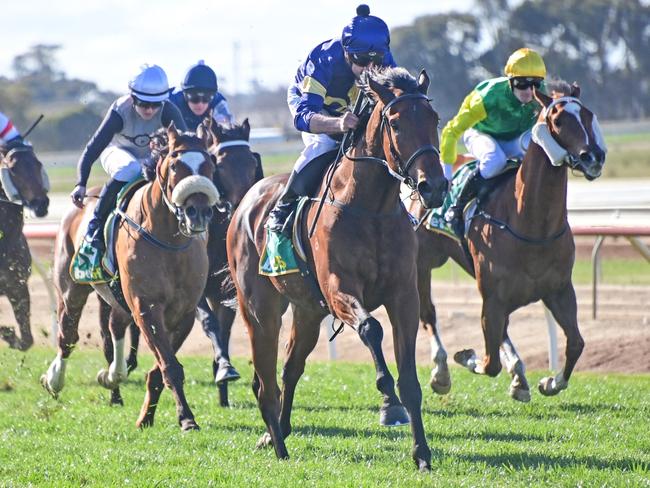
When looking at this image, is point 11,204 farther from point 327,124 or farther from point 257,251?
point 327,124

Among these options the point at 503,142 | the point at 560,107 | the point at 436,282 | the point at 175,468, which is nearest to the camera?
the point at 175,468

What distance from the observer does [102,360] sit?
11703mm

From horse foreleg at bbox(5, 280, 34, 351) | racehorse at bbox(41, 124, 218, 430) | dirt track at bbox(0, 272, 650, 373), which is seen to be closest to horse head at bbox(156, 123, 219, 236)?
racehorse at bbox(41, 124, 218, 430)

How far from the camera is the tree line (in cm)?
5238

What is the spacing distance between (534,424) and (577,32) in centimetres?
5123

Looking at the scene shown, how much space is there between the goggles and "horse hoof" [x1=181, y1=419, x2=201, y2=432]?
316cm

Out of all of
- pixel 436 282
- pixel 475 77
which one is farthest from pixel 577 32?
pixel 436 282

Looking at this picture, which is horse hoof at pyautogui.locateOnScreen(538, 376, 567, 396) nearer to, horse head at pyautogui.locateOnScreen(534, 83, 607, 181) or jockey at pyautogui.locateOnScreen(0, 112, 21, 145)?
horse head at pyautogui.locateOnScreen(534, 83, 607, 181)

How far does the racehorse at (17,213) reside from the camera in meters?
10.3

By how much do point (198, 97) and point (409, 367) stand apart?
4.45m

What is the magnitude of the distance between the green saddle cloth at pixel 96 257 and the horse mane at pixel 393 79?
Result: 2.79 m

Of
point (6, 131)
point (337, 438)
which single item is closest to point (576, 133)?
point (337, 438)

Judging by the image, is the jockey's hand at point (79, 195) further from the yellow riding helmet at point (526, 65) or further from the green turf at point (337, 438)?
the yellow riding helmet at point (526, 65)

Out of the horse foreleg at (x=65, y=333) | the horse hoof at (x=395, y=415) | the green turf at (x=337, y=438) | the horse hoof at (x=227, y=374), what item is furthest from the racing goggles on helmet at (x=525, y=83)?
the horse foreleg at (x=65, y=333)
